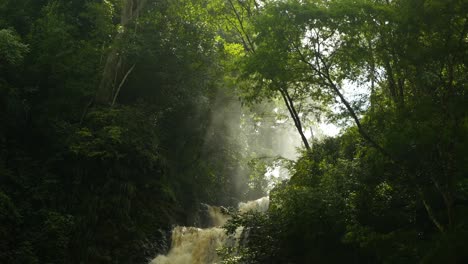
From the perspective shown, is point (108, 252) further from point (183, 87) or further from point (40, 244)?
point (183, 87)

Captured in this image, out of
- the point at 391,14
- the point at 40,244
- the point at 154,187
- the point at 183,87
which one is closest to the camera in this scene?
the point at 391,14

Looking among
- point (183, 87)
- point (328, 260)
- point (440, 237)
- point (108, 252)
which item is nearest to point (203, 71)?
point (183, 87)

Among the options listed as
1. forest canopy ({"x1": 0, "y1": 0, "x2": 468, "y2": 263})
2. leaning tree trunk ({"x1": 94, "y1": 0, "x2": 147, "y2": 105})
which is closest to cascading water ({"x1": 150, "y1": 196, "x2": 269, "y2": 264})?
forest canopy ({"x1": 0, "y1": 0, "x2": 468, "y2": 263})

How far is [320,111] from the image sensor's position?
13.9m

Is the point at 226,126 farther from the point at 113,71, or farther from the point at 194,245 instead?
the point at 194,245

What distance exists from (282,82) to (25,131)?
9.79 meters

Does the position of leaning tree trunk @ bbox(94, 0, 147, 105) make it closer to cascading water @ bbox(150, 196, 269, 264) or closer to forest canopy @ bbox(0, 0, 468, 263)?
forest canopy @ bbox(0, 0, 468, 263)

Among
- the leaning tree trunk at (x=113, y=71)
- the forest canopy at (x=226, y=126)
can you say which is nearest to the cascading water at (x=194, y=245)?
the forest canopy at (x=226, y=126)

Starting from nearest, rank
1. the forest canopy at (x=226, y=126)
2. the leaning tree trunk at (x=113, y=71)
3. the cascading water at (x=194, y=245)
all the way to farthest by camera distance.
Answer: the forest canopy at (x=226, y=126) < the cascading water at (x=194, y=245) < the leaning tree trunk at (x=113, y=71)

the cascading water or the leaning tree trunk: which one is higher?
the leaning tree trunk

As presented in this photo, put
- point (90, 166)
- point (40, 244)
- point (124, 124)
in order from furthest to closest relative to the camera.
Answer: point (124, 124), point (90, 166), point (40, 244)

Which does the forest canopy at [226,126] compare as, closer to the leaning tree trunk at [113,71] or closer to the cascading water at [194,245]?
the leaning tree trunk at [113,71]

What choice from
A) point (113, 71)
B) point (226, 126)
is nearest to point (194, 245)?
point (113, 71)

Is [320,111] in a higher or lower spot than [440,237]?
higher
